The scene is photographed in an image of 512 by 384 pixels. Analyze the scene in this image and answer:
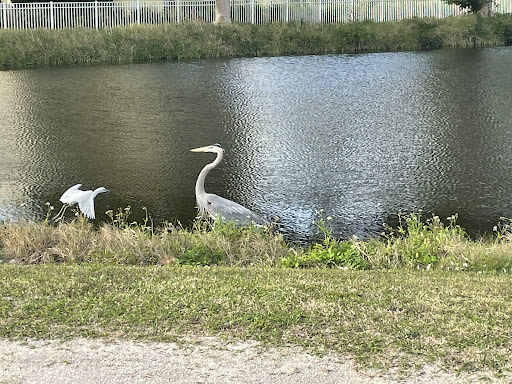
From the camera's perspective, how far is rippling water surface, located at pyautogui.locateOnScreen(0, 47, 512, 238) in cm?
979

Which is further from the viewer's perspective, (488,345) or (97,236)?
(97,236)

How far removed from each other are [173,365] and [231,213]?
443 centimetres

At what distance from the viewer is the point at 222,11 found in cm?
2980

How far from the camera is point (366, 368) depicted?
416 centimetres

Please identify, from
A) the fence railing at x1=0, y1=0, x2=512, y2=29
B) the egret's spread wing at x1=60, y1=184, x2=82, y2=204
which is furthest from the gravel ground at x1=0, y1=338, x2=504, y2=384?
the fence railing at x1=0, y1=0, x2=512, y2=29

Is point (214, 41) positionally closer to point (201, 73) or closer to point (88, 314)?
point (201, 73)

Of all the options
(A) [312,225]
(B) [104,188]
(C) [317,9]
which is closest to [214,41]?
(C) [317,9]

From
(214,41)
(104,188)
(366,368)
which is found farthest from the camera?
(214,41)

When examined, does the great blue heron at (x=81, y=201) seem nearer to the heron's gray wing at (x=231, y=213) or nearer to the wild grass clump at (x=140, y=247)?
the wild grass clump at (x=140, y=247)

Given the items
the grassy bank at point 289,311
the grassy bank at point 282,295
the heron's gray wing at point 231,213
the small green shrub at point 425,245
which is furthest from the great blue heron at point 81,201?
the small green shrub at point 425,245

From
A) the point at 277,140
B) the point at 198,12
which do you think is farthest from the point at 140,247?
the point at 198,12

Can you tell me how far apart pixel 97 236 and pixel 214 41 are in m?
19.8

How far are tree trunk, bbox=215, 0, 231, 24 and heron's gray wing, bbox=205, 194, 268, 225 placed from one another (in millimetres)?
21642

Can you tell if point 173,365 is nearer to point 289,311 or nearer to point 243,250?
point 289,311
